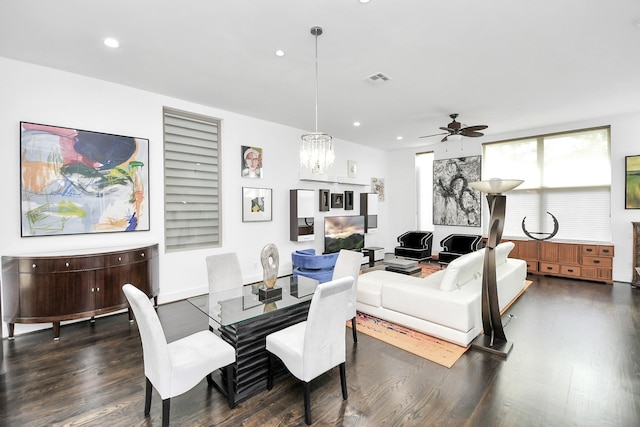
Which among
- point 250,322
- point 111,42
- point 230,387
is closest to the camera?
point 230,387

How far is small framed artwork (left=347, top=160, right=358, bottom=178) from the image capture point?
300 inches

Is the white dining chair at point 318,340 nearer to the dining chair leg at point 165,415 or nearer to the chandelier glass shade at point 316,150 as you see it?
the dining chair leg at point 165,415

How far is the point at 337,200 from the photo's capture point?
7184mm

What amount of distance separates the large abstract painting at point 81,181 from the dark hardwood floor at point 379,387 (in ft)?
4.35

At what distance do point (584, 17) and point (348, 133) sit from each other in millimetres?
4510

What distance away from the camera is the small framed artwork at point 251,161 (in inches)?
211

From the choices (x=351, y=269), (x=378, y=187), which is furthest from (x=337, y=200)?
(x=351, y=269)

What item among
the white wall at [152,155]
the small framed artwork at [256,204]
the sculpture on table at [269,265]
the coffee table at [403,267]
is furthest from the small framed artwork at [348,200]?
the sculpture on table at [269,265]

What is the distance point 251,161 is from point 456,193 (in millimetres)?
5266

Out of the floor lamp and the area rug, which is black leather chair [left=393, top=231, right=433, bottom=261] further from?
the floor lamp

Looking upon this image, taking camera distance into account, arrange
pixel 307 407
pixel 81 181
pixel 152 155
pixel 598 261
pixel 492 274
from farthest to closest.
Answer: pixel 598 261
pixel 152 155
pixel 81 181
pixel 492 274
pixel 307 407

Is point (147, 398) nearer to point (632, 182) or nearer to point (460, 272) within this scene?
point (460, 272)

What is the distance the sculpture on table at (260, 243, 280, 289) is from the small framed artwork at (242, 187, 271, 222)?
2.70 m

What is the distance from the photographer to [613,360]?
2.79 metres
